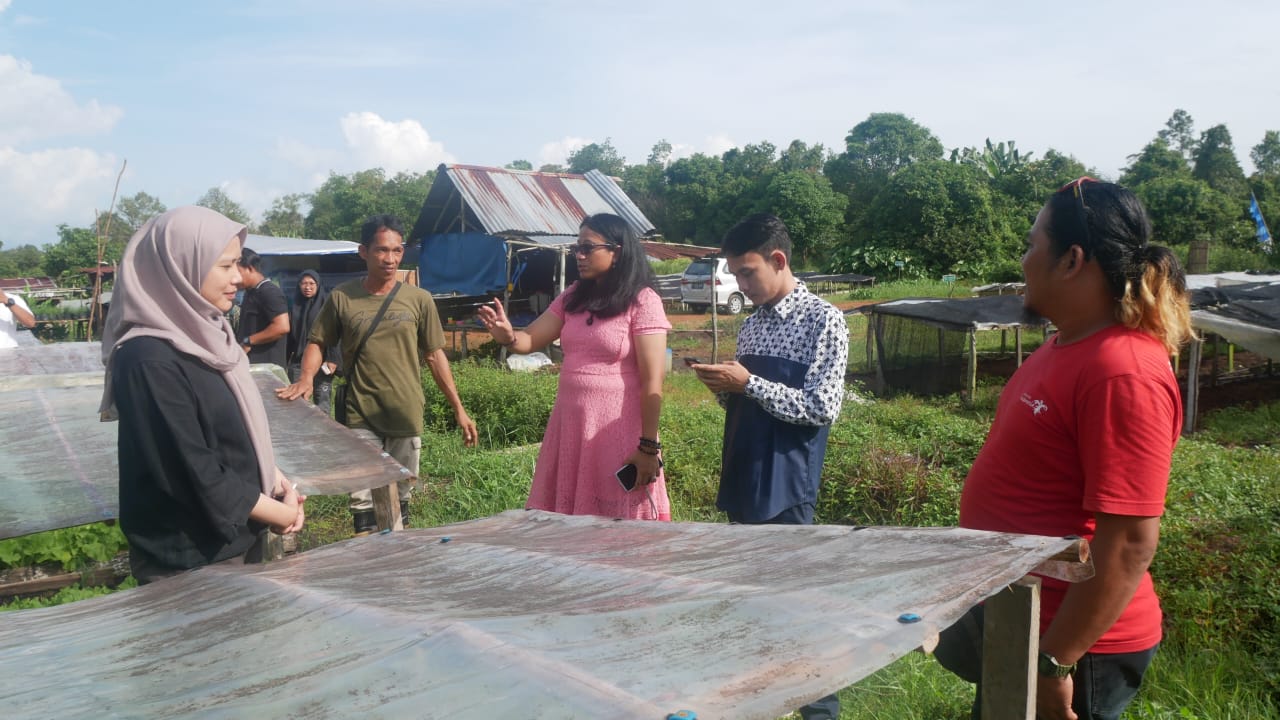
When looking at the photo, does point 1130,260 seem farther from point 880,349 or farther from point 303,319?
point 880,349

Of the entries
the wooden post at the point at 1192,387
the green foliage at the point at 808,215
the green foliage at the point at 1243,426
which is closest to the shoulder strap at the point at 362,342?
the green foliage at the point at 1243,426

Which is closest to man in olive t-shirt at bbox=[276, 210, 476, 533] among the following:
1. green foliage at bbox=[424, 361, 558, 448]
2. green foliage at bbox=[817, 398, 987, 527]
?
green foliage at bbox=[817, 398, 987, 527]

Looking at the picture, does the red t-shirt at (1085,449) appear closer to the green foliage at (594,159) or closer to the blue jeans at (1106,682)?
the blue jeans at (1106,682)

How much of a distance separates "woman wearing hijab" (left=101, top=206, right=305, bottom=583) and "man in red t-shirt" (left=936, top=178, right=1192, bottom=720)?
5.57 ft

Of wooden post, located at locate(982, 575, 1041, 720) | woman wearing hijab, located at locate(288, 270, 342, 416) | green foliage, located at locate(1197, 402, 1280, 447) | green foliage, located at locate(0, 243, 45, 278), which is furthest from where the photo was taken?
green foliage, located at locate(0, 243, 45, 278)

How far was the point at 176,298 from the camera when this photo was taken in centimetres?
201

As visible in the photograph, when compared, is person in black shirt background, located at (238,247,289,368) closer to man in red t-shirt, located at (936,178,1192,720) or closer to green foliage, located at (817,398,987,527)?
green foliage, located at (817,398,987,527)

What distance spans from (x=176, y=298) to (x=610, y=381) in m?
1.53

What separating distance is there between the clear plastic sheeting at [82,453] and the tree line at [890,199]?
23171mm

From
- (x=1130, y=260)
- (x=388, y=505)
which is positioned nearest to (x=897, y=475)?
(x=388, y=505)

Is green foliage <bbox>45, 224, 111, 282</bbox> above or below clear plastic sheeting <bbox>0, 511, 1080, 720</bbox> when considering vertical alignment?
above

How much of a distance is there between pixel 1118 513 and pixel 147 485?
2.01 metres

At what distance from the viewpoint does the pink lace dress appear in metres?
3.16

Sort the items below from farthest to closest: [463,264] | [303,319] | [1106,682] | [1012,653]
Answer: [463,264], [303,319], [1106,682], [1012,653]
